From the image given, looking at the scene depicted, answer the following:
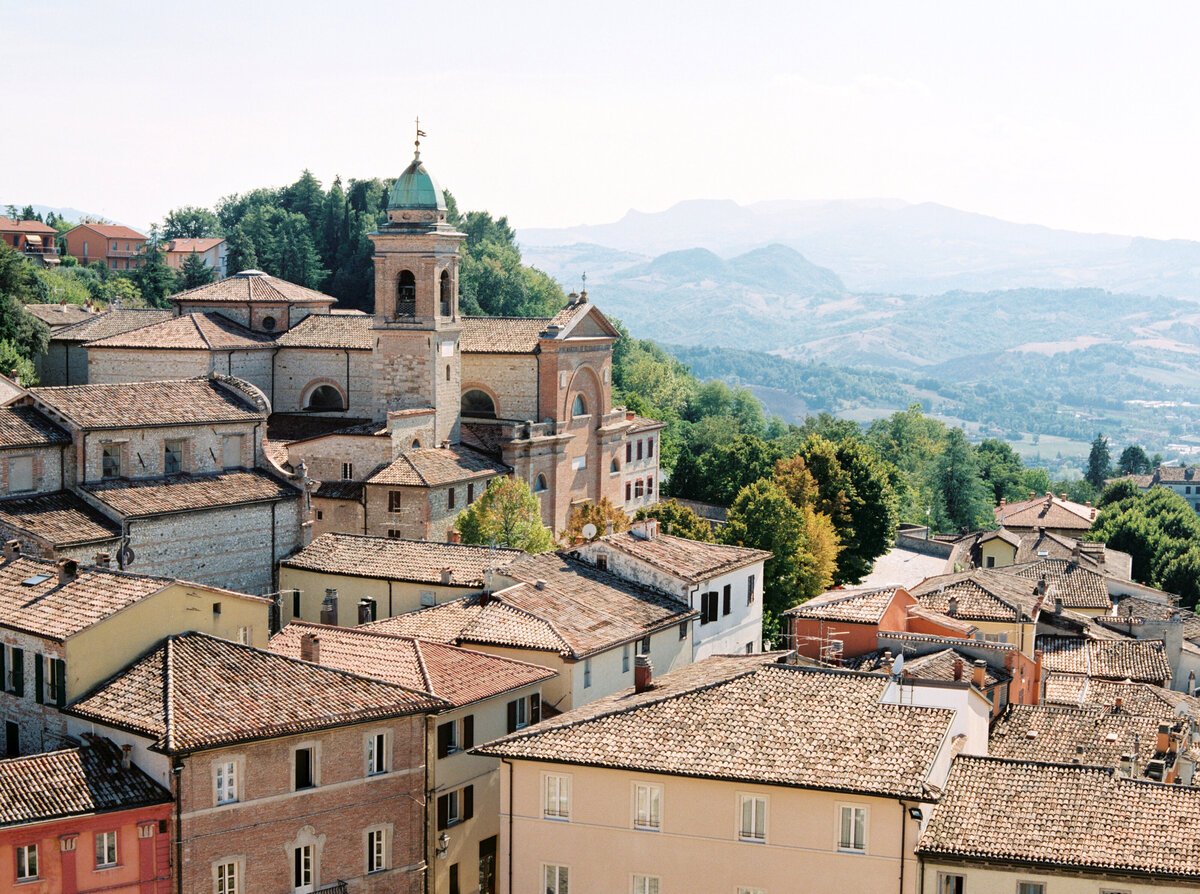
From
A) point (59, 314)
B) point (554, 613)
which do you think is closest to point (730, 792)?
point (554, 613)

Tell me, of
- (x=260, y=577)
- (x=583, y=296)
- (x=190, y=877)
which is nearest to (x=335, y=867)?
(x=190, y=877)

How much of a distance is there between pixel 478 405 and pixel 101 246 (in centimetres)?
9224

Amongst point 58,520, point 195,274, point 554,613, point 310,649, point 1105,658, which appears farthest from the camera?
point 195,274

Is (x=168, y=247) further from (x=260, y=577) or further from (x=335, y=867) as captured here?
(x=335, y=867)

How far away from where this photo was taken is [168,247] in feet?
463

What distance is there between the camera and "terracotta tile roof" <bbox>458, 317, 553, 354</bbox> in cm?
6081

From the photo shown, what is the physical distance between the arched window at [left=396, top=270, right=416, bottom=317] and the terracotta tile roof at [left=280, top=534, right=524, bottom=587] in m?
17.5

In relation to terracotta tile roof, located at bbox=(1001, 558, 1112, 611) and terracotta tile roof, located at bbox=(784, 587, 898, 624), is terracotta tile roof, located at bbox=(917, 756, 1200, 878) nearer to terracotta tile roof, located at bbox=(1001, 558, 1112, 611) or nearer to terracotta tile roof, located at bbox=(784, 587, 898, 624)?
terracotta tile roof, located at bbox=(784, 587, 898, 624)

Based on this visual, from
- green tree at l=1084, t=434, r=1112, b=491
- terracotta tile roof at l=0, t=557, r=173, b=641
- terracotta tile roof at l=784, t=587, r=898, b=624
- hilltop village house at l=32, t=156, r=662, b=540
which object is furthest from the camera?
green tree at l=1084, t=434, r=1112, b=491

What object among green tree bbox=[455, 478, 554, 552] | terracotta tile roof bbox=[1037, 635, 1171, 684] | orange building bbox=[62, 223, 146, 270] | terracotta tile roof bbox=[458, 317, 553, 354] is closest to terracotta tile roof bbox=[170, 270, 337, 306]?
terracotta tile roof bbox=[458, 317, 553, 354]

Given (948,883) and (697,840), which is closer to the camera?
(948,883)

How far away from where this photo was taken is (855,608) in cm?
3759

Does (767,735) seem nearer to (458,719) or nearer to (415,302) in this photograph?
(458,719)

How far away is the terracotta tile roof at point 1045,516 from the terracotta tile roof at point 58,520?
186 feet
